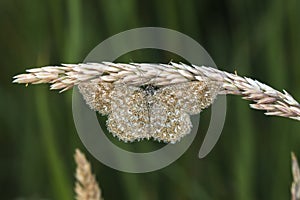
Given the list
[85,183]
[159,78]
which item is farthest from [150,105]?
[85,183]

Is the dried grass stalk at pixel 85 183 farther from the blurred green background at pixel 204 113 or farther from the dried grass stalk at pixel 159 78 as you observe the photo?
the blurred green background at pixel 204 113

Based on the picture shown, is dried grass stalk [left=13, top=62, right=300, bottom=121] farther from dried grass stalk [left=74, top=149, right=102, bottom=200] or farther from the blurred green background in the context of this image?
the blurred green background

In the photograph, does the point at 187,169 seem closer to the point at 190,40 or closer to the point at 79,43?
the point at 190,40

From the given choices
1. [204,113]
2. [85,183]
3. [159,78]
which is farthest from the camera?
[204,113]

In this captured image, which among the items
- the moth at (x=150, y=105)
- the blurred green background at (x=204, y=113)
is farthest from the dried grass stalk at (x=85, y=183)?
the blurred green background at (x=204, y=113)

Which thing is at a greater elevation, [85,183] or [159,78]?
[159,78]

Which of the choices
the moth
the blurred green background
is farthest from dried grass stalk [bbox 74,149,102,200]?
the blurred green background

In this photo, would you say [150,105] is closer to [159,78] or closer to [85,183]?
[159,78]
